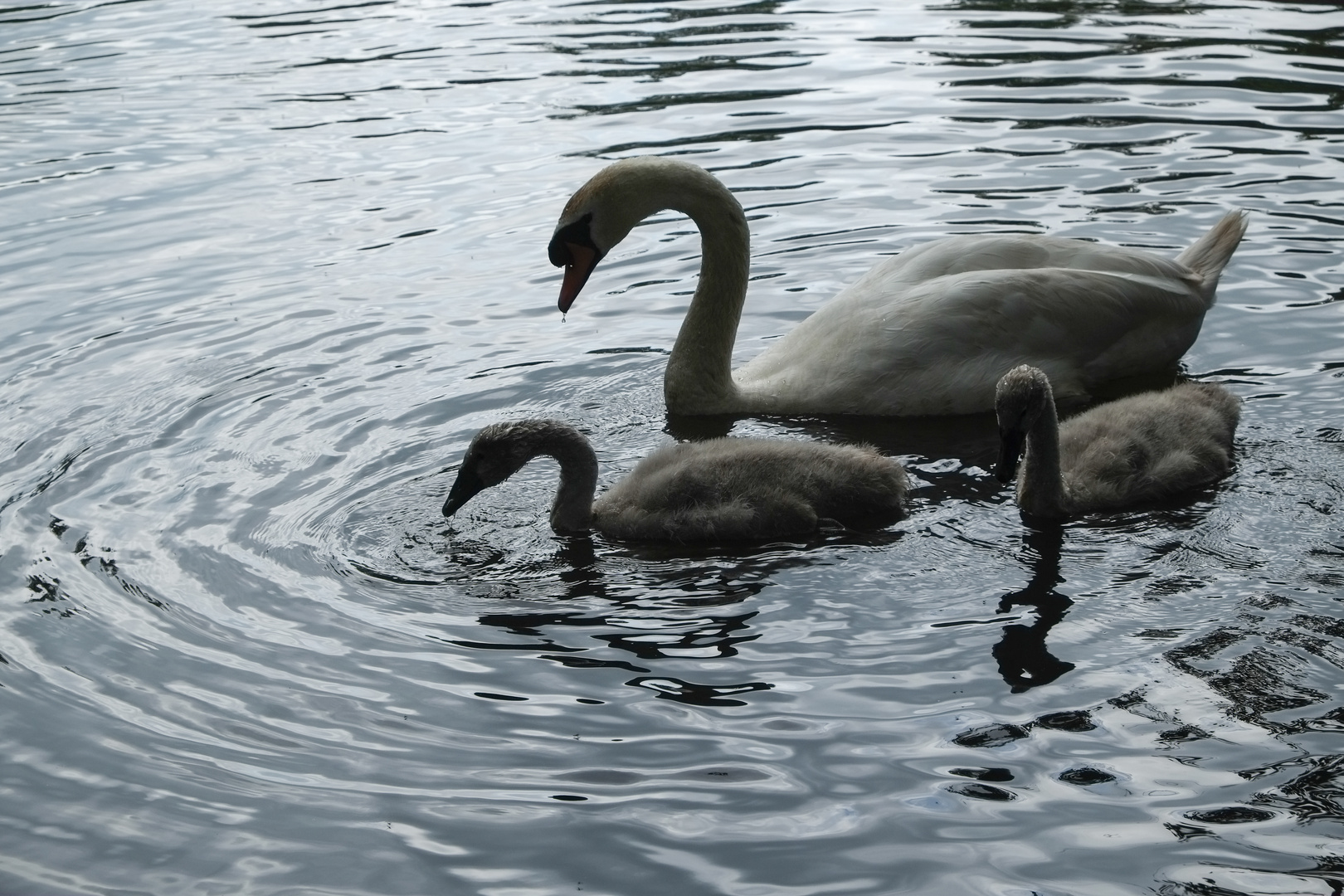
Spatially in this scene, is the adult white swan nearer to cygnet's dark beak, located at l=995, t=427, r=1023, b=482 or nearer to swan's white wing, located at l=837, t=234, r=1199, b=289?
swan's white wing, located at l=837, t=234, r=1199, b=289

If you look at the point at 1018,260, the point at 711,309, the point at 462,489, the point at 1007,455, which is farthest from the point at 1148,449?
the point at 462,489

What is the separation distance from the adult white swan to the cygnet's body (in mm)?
939

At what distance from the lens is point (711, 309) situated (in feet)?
27.6

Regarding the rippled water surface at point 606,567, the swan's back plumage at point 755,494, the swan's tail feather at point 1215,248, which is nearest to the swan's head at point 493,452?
the rippled water surface at point 606,567

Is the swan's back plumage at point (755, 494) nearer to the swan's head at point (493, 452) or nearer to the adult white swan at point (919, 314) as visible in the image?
the swan's head at point (493, 452)

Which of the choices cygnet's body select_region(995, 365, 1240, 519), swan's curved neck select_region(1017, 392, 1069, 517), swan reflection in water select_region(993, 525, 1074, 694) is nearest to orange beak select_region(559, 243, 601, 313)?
cygnet's body select_region(995, 365, 1240, 519)

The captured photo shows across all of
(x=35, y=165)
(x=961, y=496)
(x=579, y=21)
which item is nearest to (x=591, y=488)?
(x=961, y=496)

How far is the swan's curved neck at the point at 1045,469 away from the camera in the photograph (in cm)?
641

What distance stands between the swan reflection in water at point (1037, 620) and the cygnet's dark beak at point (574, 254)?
10.1 ft

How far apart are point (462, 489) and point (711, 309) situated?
219 centimetres

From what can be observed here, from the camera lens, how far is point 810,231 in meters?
10.9

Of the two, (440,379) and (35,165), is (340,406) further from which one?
(35,165)

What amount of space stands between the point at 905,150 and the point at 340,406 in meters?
6.04

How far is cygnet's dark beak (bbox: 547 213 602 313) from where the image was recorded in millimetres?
8391
